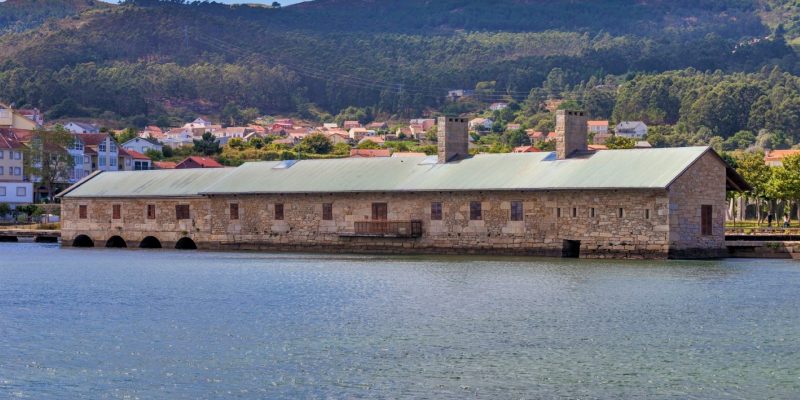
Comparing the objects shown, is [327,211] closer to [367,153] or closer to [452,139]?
[452,139]

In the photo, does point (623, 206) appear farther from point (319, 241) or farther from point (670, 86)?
point (670, 86)

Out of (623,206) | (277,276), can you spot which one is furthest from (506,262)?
(277,276)

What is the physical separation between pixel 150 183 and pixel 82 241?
447 cm

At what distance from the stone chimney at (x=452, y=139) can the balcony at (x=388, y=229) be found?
156 inches

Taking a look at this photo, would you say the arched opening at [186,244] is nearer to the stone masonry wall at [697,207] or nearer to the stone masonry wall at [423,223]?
the stone masonry wall at [423,223]

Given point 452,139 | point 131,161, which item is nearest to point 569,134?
point 452,139

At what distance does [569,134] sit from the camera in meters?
49.8

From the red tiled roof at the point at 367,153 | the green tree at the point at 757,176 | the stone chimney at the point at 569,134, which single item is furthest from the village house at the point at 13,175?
the stone chimney at the point at 569,134

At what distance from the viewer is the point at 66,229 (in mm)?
61969

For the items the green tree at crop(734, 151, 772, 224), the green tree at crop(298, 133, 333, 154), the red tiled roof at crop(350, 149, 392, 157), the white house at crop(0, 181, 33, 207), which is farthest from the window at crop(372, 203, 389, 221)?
the green tree at crop(298, 133, 333, 154)

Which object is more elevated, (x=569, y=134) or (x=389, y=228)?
(x=569, y=134)

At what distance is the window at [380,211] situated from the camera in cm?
5144

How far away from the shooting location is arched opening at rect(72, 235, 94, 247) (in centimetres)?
6144

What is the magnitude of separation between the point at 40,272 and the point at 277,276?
893cm
